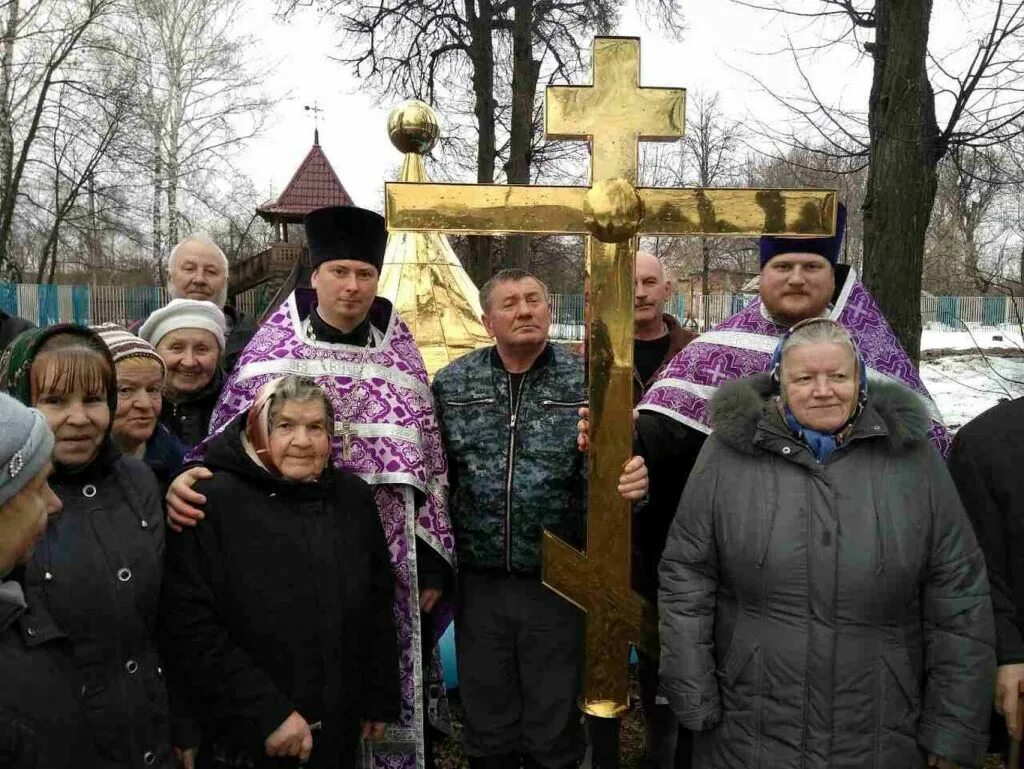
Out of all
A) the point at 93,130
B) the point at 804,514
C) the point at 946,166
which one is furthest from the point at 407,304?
the point at 93,130

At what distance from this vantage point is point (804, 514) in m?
2.16

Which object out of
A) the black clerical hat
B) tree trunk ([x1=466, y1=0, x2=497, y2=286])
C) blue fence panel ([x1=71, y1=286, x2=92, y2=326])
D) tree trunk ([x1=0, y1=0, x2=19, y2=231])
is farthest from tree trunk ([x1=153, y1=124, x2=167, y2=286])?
the black clerical hat

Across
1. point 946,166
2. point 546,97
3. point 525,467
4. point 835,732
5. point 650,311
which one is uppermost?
point 946,166

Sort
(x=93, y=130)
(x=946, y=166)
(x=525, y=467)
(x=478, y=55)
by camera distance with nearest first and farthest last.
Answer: (x=525, y=467) < (x=946, y=166) < (x=478, y=55) < (x=93, y=130)

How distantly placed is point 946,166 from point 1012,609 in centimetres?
689

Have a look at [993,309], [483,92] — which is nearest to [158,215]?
[483,92]

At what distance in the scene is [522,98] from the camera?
11.2 metres

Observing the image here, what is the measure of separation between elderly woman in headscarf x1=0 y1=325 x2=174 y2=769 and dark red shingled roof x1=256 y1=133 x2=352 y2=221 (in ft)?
60.6

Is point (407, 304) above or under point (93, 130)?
under

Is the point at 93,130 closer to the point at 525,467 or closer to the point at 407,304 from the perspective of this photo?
the point at 407,304

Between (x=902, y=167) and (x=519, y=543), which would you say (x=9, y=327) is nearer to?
(x=519, y=543)

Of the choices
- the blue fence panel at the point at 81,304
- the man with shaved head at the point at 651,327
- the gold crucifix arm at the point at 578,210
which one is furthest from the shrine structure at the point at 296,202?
the gold crucifix arm at the point at 578,210

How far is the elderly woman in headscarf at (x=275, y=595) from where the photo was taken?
2.24m

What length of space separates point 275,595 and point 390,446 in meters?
0.70
